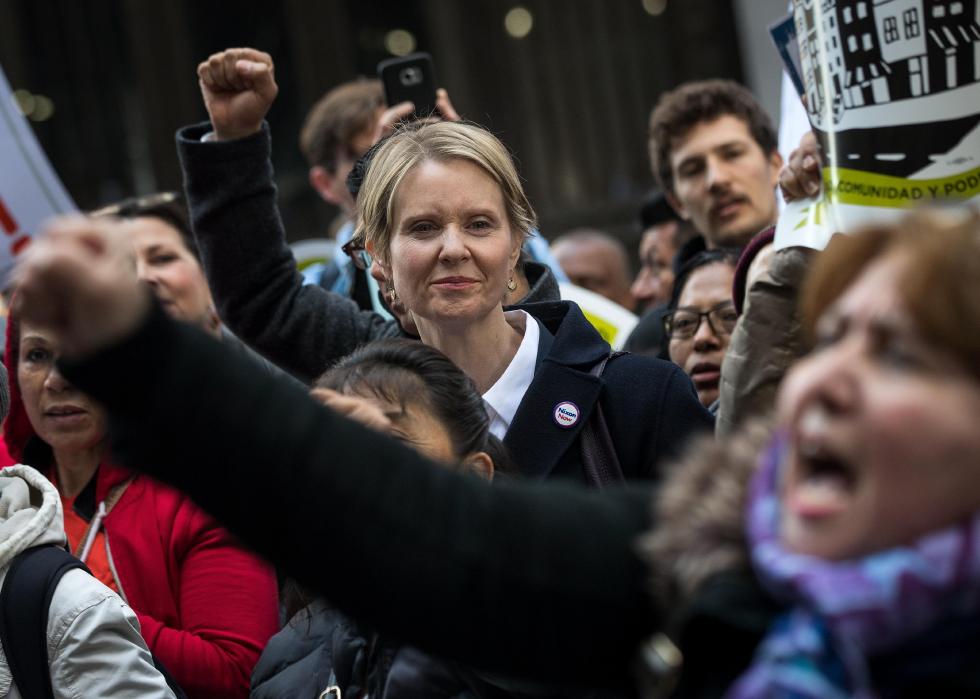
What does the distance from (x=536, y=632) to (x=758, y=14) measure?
300 inches

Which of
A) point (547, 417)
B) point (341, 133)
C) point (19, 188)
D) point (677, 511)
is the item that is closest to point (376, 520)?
point (677, 511)

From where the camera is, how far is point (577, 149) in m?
9.22

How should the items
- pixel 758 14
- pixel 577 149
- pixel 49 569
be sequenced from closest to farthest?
pixel 49 569 → pixel 758 14 → pixel 577 149

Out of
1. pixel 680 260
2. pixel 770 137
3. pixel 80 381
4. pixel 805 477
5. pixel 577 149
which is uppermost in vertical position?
pixel 80 381

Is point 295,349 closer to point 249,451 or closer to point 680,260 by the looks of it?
point 680,260

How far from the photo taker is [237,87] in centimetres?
294

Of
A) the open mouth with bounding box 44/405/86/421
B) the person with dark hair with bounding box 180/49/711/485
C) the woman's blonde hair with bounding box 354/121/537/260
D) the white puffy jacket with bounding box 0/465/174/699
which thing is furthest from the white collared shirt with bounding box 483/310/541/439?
the open mouth with bounding box 44/405/86/421

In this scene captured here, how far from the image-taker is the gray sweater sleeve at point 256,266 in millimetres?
2975

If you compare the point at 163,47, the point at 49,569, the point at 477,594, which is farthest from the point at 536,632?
the point at 163,47

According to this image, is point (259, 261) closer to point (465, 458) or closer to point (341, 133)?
point (465, 458)

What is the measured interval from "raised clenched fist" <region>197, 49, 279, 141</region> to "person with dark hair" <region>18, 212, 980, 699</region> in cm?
165

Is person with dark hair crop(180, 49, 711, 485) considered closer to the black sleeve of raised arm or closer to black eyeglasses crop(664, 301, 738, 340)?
black eyeglasses crop(664, 301, 738, 340)

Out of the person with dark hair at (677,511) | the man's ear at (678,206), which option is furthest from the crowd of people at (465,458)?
the man's ear at (678,206)

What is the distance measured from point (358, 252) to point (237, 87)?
1.32 feet
